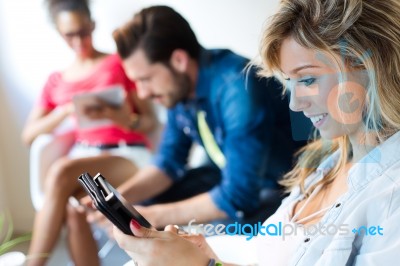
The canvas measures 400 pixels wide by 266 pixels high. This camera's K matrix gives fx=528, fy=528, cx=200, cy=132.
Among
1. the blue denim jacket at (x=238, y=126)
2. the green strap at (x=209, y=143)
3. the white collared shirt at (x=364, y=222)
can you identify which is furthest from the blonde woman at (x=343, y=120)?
the green strap at (x=209, y=143)

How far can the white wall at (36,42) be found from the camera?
4.18ft

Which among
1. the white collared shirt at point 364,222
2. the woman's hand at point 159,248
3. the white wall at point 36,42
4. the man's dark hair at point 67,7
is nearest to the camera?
the white collared shirt at point 364,222

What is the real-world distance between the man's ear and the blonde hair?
37cm

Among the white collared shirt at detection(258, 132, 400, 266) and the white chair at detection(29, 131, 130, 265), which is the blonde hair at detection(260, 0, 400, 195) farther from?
the white chair at detection(29, 131, 130, 265)

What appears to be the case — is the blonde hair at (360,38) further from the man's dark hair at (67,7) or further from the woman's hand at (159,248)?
the man's dark hair at (67,7)

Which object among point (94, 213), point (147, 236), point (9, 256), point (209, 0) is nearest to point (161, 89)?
point (209, 0)

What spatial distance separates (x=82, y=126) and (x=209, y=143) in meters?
0.36

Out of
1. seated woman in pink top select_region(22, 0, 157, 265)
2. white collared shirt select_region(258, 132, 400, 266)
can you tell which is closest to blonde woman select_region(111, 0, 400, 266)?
white collared shirt select_region(258, 132, 400, 266)

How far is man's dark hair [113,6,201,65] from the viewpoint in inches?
52.6

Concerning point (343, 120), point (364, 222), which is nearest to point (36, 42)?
point (343, 120)

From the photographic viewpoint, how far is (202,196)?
54.7 inches

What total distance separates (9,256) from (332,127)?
97 cm

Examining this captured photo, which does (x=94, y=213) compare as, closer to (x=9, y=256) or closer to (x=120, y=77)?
(x=9, y=256)

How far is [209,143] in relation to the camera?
1371mm
